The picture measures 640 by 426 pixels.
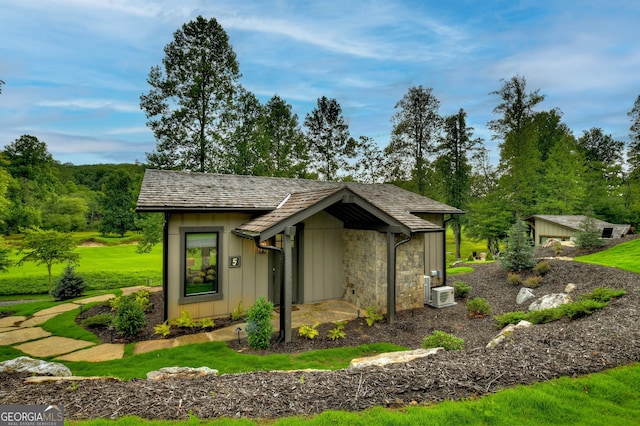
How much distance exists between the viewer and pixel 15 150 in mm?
27812

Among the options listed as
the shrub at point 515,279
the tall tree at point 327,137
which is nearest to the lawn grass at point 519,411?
the shrub at point 515,279

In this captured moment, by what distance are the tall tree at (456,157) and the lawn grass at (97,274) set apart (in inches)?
877

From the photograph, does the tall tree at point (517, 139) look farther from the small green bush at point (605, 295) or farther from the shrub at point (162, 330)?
the shrub at point (162, 330)

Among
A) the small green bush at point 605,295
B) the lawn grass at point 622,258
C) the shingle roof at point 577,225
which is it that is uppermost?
the shingle roof at point 577,225

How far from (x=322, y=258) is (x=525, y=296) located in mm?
6441

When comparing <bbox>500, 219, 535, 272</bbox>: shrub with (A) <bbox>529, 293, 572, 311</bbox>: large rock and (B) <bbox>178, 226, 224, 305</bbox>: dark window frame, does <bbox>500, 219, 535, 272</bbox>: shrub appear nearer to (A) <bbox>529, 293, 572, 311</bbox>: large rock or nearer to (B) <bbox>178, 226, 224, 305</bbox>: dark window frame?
(A) <bbox>529, 293, 572, 311</bbox>: large rock

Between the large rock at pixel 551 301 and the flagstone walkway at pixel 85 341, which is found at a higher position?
the large rock at pixel 551 301

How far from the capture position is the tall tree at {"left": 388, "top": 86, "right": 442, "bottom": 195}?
23.0 m

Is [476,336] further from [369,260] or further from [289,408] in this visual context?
[289,408]

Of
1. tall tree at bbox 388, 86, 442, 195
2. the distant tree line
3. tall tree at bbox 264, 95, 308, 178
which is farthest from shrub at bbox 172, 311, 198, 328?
tall tree at bbox 388, 86, 442, 195

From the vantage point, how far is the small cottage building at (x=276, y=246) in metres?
7.29

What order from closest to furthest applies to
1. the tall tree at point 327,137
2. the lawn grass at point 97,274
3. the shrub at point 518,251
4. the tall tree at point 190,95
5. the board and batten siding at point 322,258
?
the board and batten siding at point 322,258 < the shrub at point 518,251 < the lawn grass at point 97,274 < the tall tree at point 190,95 < the tall tree at point 327,137

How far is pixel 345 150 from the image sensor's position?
23312 mm

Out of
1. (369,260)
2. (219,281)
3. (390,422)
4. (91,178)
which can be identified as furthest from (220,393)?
(91,178)
